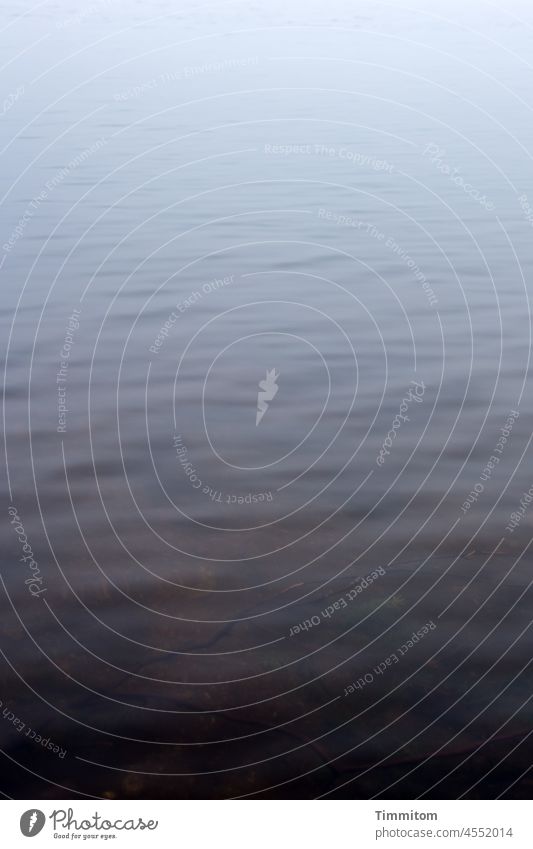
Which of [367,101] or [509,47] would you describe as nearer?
[367,101]

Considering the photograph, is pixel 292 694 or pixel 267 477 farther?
pixel 267 477

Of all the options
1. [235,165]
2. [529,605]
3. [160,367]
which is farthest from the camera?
[235,165]

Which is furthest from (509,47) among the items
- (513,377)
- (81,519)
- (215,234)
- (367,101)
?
(81,519)

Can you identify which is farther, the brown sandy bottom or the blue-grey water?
the blue-grey water

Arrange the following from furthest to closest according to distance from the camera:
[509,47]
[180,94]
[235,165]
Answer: [509,47], [180,94], [235,165]

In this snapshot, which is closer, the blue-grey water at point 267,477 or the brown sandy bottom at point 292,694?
the brown sandy bottom at point 292,694

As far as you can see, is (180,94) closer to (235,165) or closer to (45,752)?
(235,165)

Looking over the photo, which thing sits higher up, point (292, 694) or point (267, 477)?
point (267, 477)

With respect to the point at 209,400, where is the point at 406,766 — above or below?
below
